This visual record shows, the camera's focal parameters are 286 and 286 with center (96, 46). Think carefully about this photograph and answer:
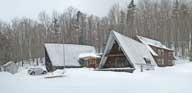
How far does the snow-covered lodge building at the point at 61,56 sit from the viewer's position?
4118cm

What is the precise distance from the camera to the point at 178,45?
6700 centimetres

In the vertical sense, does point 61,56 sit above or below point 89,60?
above

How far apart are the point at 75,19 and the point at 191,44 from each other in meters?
32.8

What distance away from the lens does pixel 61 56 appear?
4281cm

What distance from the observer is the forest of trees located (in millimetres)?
68375

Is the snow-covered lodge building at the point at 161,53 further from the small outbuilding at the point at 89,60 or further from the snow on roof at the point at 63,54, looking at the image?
the snow on roof at the point at 63,54

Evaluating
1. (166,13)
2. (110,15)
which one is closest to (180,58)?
(166,13)

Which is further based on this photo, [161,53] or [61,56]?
[161,53]

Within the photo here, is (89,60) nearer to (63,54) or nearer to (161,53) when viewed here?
(63,54)

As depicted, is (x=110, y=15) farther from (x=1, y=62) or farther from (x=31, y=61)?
(x=1, y=62)

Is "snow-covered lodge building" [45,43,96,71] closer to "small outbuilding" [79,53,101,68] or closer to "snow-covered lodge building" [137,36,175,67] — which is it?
"small outbuilding" [79,53,101,68]

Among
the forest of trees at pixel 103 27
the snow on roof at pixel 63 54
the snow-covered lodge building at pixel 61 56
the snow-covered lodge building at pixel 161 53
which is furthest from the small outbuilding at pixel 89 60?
the forest of trees at pixel 103 27

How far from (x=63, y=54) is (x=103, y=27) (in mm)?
37754

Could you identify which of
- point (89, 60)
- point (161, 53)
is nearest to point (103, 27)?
point (161, 53)
